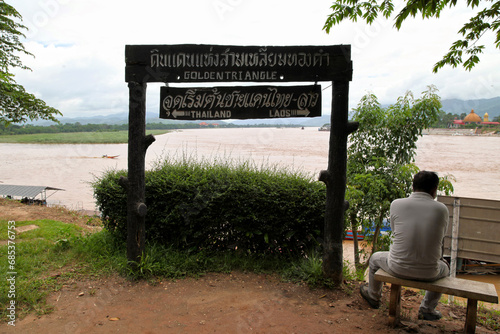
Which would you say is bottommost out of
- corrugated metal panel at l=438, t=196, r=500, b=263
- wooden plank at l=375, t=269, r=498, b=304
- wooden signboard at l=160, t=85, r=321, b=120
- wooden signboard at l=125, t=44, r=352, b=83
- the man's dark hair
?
corrugated metal panel at l=438, t=196, r=500, b=263

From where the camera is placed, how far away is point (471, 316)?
3.03 meters

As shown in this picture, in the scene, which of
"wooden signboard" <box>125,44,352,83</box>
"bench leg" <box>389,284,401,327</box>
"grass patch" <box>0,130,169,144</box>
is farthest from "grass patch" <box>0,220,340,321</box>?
"grass patch" <box>0,130,169,144</box>

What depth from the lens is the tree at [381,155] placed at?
20.0 feet

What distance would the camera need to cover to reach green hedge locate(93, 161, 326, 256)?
14.7 feet

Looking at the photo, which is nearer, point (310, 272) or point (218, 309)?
point (218, 309)

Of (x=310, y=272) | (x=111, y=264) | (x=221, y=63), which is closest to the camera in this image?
(x=310, y=272)

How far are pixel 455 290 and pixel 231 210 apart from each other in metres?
2.68

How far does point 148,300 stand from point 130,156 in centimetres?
176

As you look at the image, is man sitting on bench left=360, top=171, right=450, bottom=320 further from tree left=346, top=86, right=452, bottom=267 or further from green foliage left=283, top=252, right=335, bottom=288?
tree left=346, top=86, right=452, bottom=267

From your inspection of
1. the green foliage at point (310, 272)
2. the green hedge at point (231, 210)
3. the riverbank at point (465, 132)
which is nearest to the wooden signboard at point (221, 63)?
the green hedge at point (231, 210)

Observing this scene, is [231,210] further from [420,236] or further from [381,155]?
[381,155]

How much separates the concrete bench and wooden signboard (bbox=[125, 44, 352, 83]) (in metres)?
2.56

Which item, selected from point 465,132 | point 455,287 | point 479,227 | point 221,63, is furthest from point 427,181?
point 465,132

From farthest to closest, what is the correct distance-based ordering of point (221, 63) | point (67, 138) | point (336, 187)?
point (67, 138) < point (221, 63) < point (336, 187)
